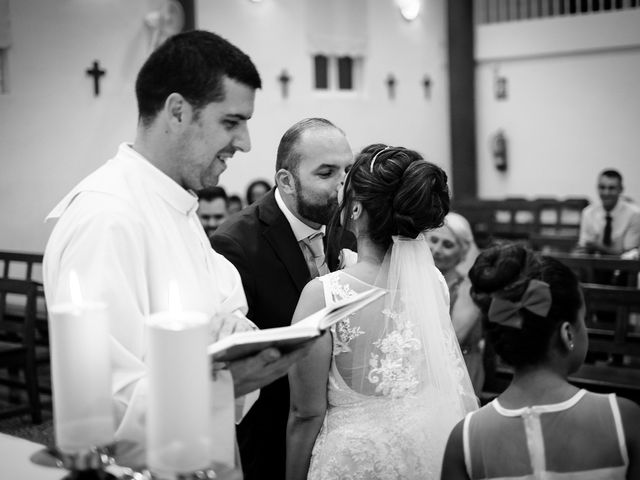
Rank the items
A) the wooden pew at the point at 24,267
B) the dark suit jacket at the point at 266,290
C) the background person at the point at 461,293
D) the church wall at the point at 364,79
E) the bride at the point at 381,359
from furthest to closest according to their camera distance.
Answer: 1. the church wall at the point at 364,79
2. the wooden pew at the point at 24,267
3. the background person at the point at 461,293
4. the dark suit jacket at the point at 266,290
5. the bride at the point at 381,359

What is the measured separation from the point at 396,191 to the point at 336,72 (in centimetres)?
1074

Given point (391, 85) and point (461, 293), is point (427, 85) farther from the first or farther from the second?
point (461, 293)

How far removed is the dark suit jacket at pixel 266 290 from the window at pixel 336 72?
9.73 m

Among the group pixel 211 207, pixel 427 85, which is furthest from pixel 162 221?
pixel 427 85

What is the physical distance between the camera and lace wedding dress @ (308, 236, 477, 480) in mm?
2551

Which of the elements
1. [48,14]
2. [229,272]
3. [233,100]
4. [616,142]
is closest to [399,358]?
[229,272]

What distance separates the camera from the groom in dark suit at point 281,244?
3039mm

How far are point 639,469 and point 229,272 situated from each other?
3.78 feet

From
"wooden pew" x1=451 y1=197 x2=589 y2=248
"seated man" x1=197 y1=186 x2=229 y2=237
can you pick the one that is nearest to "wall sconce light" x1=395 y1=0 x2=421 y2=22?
"wooden pew" x1=451 y1=197 x2=589 y2=248

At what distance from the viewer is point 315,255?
3.30 metres

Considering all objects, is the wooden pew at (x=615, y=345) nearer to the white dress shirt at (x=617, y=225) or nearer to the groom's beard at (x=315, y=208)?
the groom's beard at (x=315, y=208)

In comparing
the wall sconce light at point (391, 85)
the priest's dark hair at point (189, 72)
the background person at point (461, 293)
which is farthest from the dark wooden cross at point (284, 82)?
the priest's dark hair at point (189, 72)

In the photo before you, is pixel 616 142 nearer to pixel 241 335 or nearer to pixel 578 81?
pixel 578 81

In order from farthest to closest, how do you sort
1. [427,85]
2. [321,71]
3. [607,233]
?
[427,85], [321,71], [607,233]
